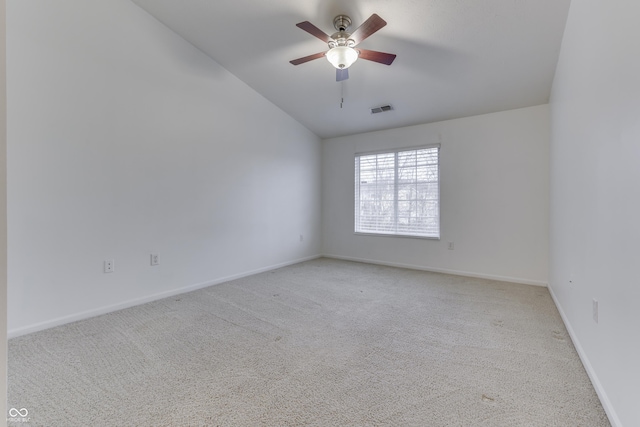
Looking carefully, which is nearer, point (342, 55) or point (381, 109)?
point (342, 55)

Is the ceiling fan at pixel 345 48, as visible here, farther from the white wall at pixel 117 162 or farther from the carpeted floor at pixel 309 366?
the carpeted floor at pixel 309 366

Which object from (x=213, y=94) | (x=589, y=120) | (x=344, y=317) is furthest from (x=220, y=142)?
(x=589, y=120)

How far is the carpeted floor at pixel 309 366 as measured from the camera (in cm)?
144

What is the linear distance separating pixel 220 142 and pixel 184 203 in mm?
944

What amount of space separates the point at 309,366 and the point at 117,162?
2625 millimetres

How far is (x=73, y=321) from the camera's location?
101 inches

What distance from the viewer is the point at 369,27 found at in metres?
2.21

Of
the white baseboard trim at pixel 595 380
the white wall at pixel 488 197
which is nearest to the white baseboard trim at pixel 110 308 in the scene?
the white wall at pixel 488 197

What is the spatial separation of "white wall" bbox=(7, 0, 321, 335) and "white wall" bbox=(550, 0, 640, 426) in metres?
3.57

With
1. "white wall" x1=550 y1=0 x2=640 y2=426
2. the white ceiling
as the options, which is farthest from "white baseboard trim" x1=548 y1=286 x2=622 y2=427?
the white ceiling

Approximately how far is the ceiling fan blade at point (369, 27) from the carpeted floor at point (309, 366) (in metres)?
2.38

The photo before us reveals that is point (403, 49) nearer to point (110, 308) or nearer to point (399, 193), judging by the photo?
point (399, 193)

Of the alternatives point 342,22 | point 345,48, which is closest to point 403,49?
point 342,22

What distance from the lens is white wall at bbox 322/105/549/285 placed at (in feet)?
11.9
